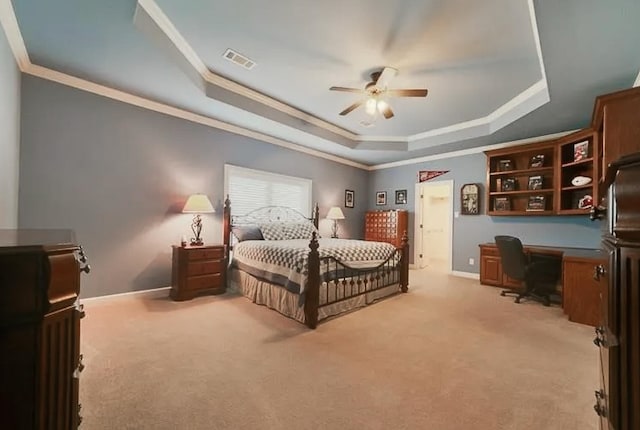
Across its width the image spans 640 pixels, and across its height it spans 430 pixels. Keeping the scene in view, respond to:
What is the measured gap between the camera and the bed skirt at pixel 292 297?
310 cm

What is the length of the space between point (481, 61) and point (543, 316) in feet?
10.3

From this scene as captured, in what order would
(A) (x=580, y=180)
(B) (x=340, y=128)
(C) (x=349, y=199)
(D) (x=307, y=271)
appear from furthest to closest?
(C) (x=349, y=199)
(B) (x=340, y=128)
(A) (x=580, y=180)
(D) (x=307, y=271)

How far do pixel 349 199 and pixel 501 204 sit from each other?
3.25 metres

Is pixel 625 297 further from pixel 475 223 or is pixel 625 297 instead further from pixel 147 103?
pixel 475 223

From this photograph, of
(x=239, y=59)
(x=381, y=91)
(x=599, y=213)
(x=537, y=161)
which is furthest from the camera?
(x=537, y=161)

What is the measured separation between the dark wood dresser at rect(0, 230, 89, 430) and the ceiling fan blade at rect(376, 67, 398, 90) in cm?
318

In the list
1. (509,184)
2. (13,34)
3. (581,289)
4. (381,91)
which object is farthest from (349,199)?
(13,34)

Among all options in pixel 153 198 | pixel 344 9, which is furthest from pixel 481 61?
pixel 153 198

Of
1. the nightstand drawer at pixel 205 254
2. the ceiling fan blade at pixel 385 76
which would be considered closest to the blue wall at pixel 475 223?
the ceiling fan blade at pixel 385 76

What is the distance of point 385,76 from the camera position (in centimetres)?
313

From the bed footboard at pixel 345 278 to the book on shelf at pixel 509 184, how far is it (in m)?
2.46

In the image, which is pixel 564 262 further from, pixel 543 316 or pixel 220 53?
pixel 220 53

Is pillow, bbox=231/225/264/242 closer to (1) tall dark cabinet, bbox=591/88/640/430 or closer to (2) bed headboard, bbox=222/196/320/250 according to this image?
(2) bed headboard, bbox=222/196/320/250

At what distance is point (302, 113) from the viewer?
4.71 m
